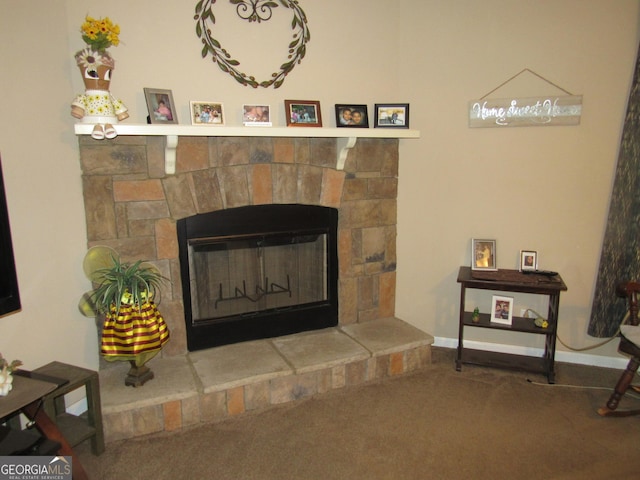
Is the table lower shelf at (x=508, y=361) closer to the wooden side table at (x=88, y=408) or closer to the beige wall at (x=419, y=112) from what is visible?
the beige wall at (x=419, y=112)

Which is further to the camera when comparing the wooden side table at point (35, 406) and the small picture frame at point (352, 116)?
the small picture frame at point (352, 116)

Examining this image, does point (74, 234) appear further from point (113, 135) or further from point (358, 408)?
point (358, 408)

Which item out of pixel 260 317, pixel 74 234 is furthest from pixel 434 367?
pixel 74 234

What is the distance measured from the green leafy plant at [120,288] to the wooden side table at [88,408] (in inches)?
11.8

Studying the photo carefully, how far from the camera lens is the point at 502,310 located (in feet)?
9.29

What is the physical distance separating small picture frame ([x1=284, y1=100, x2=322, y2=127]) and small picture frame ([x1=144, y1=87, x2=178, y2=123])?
65cm

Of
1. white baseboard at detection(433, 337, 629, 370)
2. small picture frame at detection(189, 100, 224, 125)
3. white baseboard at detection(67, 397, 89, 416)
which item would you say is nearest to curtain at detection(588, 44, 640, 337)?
white baseboard at detection(433, 337, 629, 370)

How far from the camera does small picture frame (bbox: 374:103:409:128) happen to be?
111 inches

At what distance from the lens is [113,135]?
204 centimetres

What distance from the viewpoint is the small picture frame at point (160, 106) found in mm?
2242

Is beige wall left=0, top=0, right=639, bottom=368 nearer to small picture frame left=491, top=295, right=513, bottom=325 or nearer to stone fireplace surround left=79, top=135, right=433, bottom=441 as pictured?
stone fireplace surround left=79, top=135, right=433, bottom=441

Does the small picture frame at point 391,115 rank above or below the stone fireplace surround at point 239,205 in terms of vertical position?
above

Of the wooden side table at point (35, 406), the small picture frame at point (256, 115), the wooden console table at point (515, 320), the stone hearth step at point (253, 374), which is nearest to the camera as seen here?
the wooden side table at point (35, 406)

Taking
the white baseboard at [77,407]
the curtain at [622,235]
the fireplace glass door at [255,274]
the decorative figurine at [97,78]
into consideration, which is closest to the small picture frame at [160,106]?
the decorative figurine at [97,78]
